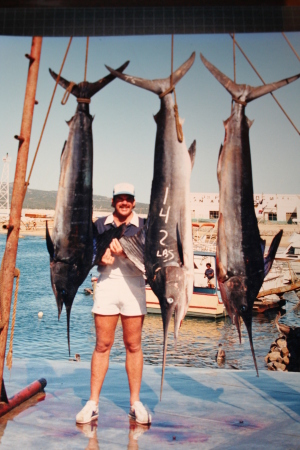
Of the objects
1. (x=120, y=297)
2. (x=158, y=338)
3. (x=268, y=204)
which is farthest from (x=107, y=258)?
(x=158, y=338)

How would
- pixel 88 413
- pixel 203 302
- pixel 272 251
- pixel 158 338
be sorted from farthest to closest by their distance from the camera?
pixel 203 302 < pixel 158 338 < pixel 88 413 < pixel 272 251

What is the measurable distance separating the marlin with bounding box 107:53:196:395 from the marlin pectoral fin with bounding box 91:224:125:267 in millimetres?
157

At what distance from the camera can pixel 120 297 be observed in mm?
2426

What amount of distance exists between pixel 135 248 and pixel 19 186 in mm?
678

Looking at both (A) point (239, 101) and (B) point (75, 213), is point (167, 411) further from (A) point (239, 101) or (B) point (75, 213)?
(A) point (239, 101)

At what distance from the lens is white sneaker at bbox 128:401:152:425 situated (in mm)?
2355

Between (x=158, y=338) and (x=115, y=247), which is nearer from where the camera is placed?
(x=115, y=247)

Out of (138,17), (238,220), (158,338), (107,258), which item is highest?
(138,17)

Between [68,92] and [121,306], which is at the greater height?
[68,92]

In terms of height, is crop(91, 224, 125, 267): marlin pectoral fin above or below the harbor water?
above

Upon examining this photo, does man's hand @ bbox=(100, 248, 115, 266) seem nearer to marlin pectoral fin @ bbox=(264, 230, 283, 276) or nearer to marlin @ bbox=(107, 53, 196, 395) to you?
marlin @ bbox=(107, 53, 196, 395)

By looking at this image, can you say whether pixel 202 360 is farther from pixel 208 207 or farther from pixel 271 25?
pixel 271 25

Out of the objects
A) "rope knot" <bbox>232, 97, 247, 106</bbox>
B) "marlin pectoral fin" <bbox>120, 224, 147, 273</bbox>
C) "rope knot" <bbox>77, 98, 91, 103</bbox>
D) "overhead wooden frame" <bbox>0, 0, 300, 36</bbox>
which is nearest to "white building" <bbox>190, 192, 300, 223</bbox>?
"marlin pectoral fin" <bbox>120, 224, 147, 273</bbox>

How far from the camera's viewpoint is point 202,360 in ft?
40.1
